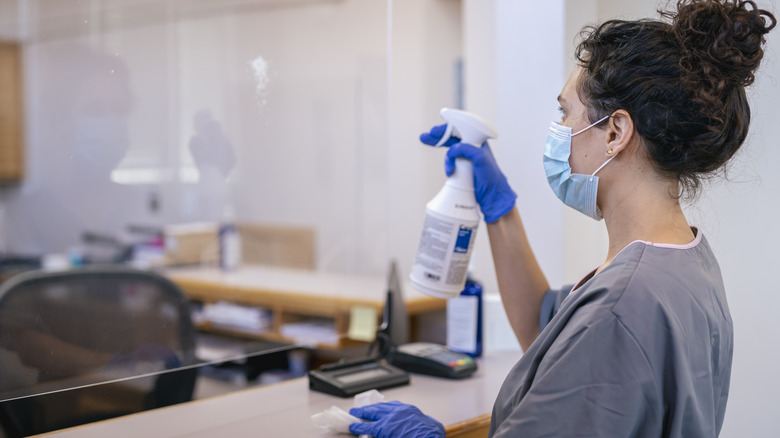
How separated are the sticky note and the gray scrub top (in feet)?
3.46

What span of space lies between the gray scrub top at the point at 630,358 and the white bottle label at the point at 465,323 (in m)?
0.61

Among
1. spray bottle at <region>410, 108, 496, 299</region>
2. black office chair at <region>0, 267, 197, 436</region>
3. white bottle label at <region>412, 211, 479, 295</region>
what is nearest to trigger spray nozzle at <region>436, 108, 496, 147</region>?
spray bottle at <region>410, 108, 496, 299</region>

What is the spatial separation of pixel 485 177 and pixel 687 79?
0.43 m

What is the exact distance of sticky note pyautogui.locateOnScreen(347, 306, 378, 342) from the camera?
1.92 meters

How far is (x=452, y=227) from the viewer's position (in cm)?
121

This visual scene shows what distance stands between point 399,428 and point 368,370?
337 millimetres

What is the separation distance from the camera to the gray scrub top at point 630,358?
79 centimetres

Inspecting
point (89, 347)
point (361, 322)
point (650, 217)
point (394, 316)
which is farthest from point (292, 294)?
point (650, 217)

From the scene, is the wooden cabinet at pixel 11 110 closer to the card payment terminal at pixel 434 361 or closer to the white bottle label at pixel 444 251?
the card payment terminal at pixel 434 361

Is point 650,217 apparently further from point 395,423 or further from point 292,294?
point 292,294

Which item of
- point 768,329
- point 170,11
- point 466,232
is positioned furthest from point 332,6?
point 768,329

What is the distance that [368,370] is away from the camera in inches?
52.9

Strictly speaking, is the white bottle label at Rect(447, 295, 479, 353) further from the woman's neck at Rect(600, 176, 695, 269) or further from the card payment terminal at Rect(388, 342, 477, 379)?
the woman's neck at Rect(600, 176, 695, 269)

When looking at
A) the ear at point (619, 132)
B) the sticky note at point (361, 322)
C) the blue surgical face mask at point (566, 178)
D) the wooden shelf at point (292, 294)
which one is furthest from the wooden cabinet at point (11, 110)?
the ear at point (619, 132)
